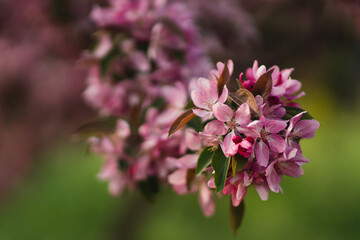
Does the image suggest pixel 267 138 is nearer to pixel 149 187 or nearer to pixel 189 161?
pixel 189 161

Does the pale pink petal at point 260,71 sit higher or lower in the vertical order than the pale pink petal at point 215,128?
higher

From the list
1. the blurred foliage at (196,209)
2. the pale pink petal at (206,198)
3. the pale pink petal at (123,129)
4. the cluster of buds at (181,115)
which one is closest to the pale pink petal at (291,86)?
the cluster of buds at (181,115)

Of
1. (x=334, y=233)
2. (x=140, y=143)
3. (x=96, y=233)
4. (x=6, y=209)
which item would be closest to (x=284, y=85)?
(x=140, y=143)

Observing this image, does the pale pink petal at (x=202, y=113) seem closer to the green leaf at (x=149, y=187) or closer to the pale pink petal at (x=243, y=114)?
the pale pink petal at (x=243, y=114)

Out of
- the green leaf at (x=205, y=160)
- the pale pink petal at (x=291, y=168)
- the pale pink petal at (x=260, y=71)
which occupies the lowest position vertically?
the pale pink petal at (x=291, y=168)

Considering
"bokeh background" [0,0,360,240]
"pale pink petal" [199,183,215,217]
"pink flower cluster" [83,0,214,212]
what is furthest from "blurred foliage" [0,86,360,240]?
"pale pink petal" [199,183,215,217]

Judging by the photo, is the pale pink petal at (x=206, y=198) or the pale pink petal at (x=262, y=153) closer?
the pale pink petal at (x=262, y=153)

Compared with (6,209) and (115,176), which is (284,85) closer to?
(115,176)

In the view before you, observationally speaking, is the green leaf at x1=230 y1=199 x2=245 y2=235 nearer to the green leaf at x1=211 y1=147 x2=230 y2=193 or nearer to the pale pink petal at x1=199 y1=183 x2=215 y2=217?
the pale pink petal at x1=199 y1=183 x2=215 y2=217
